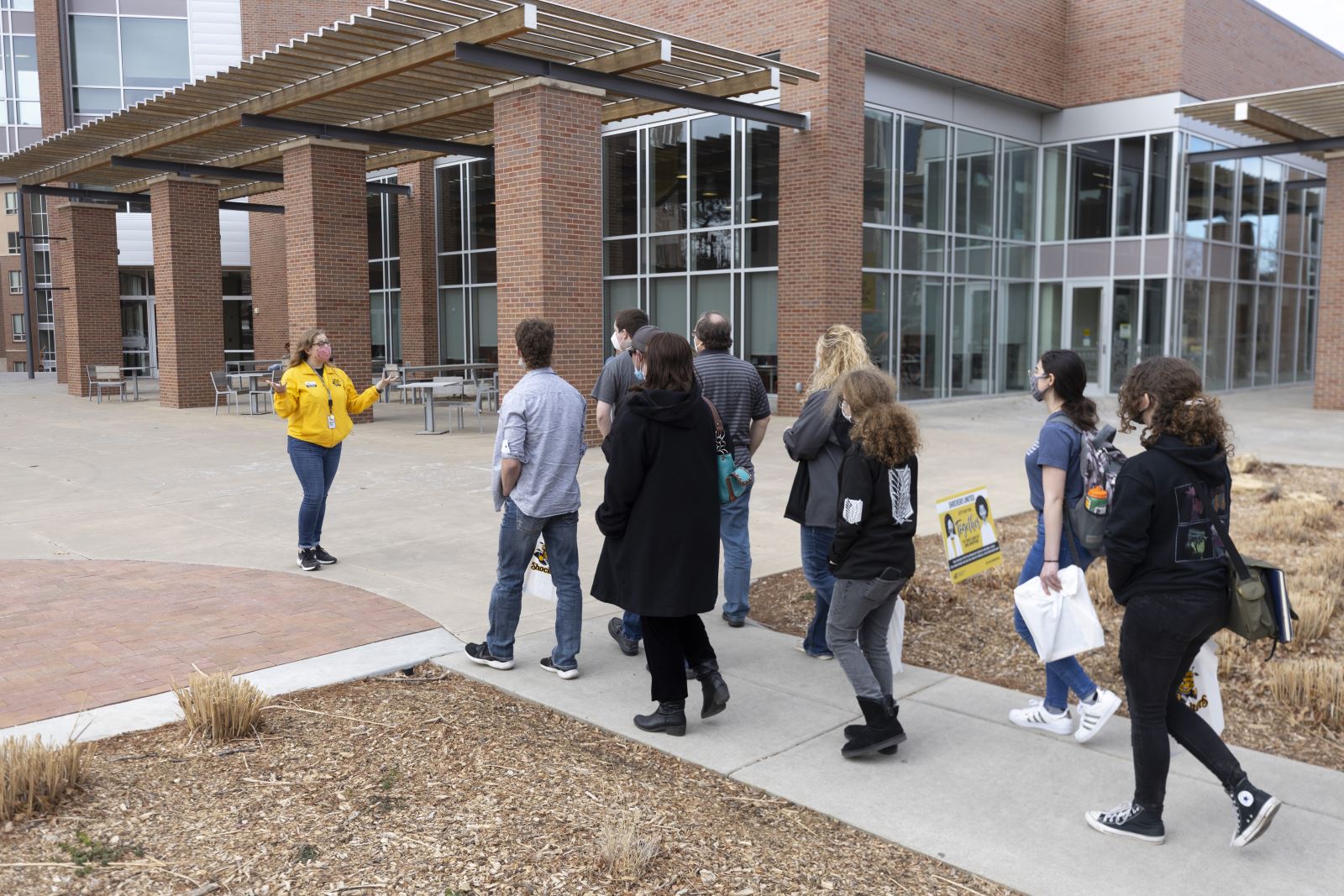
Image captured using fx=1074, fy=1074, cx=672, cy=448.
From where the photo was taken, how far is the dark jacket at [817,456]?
5004 millimetres

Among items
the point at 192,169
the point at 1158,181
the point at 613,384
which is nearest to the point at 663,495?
the point at 613,384

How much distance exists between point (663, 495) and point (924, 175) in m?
18.0

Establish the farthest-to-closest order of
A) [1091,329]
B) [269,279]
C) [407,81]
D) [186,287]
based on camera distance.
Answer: [269,279], [1091,329], [186,287], [407,81]

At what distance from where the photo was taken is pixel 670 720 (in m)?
4.48

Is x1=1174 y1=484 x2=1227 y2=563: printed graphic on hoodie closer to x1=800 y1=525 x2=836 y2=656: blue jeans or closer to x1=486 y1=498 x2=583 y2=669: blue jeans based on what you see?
x1=800 y1=525 x2=836 y2=656: blue jeans

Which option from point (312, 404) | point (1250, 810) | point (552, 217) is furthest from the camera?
point (552, 217)

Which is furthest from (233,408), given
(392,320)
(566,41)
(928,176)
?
(928,176)

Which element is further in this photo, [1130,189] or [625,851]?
[1130,189]

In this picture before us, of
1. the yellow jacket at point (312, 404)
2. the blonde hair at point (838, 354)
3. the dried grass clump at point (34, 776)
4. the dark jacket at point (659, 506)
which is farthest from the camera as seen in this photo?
the yellow jacket at point (312, 404)

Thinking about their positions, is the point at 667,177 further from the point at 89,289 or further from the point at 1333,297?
the point at 89,289

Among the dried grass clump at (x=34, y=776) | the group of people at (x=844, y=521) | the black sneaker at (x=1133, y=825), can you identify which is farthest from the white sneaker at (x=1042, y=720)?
the dried grass clump at (x=34, y=776)

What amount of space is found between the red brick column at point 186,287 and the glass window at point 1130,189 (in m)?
18.9

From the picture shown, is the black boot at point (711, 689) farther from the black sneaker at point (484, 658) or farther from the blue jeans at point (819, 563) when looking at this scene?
the black sneaker at point (484, 658)

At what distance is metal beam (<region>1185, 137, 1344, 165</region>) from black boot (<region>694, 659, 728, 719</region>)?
19.9 metres
